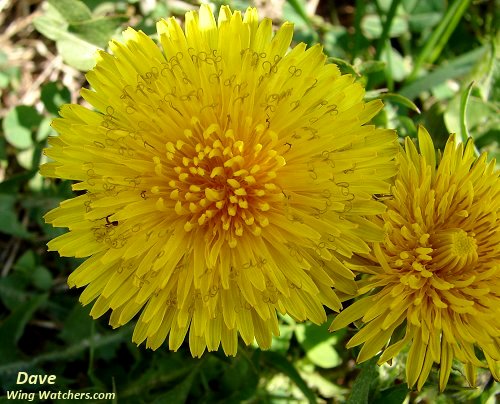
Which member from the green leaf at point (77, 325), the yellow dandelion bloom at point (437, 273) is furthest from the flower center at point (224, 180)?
the green leaf at point (77, 325)

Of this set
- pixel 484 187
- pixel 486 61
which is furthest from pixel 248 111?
pixel 486 61

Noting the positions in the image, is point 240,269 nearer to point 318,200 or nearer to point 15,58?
point 318,200

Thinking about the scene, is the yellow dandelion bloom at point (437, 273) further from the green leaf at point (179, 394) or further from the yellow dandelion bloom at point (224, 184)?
the green leaf at point (179, 394)

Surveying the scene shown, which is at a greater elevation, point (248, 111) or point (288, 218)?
point (248, 111)

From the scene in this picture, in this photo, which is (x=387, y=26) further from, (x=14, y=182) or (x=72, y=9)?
(x=14, y=182)

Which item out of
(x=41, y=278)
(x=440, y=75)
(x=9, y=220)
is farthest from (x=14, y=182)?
(x=440, y=75)

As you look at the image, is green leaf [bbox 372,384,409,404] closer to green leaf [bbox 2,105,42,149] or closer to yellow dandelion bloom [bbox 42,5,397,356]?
yellow dandelion bloom [bbox 42,5,397,356]
